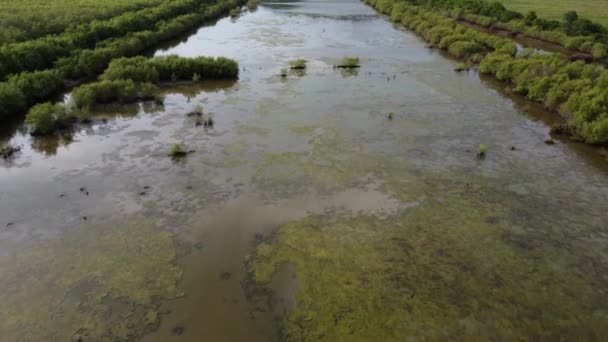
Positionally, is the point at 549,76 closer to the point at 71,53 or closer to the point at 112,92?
the point at 112,92

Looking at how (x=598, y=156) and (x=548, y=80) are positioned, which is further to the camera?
(x=548, y=80)

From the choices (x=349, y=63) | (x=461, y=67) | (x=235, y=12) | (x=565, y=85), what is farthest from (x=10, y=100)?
(x=235, y=12)

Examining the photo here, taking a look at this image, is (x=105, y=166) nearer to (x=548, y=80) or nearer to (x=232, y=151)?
(x=232, y=151)

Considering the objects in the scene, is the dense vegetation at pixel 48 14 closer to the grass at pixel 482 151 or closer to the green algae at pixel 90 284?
the green algae at pixel 90 284

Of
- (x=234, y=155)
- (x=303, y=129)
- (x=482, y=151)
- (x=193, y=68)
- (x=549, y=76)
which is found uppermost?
(x=549, y=76)

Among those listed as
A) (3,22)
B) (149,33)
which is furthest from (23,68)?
(149,33)

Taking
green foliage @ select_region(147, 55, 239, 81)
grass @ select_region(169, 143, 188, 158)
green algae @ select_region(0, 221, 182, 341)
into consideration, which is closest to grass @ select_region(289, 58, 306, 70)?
green foliage @ select_region(147, 55, 239, 81)

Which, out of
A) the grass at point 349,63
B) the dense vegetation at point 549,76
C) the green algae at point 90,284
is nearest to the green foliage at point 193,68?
the grass at point 349,63
